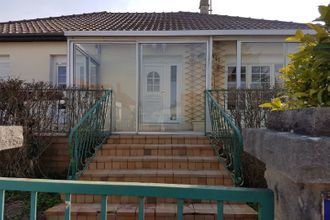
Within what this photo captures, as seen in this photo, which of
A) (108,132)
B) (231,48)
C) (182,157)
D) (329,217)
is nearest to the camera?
(329,217)

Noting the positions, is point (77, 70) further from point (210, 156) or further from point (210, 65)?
point (210, 156)

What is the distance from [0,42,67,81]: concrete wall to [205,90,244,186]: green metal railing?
226 inches

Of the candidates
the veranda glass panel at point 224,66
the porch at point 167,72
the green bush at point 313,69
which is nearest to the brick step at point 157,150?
the porch at point 167,72

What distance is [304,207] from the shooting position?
1.13 meters

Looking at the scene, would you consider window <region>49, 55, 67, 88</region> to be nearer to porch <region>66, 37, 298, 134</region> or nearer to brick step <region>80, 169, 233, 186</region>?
porch <region>66, 37, 298, 134</region>

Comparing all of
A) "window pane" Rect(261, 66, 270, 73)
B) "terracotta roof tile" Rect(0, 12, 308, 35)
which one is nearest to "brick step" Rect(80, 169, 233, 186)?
"window pane" Rect(261, 66, 270, 73)

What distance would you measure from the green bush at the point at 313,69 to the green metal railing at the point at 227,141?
3539mm

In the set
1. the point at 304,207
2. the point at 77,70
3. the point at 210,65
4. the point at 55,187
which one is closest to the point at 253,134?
the point at 304,207

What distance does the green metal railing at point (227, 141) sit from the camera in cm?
505

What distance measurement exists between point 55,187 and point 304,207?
3.50ft

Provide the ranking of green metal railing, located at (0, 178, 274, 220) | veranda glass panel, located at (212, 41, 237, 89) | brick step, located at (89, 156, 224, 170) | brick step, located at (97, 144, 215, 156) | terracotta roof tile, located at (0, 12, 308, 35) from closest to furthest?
1. green metal railing, located at (0, 178, 274, 220)
2. brick step, located at (89, 156, 224, 170)
3. brick step, located at (97, 144, 215, 156)
4. veranda glass panel, located at (212, 41, 237, 89)
5. terracotta roof tile, located at (0, 12, 308, 35)

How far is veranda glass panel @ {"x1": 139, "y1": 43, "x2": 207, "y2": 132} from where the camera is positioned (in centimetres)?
841

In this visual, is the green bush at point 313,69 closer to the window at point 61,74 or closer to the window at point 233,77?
the window at point 233,77

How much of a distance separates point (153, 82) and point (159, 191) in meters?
7.33
